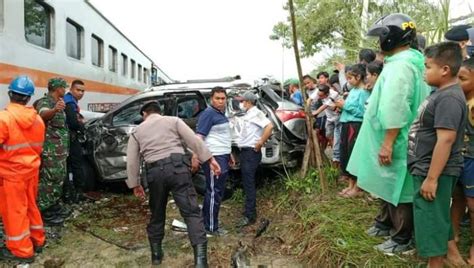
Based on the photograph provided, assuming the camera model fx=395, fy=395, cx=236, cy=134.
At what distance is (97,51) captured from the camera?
9320 millimetres

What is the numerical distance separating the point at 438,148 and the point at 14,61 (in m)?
5.05

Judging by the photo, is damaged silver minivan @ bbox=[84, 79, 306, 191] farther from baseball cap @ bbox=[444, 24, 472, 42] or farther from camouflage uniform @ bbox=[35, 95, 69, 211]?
baseball cap @ bbox=[444, 24, 472, 42]

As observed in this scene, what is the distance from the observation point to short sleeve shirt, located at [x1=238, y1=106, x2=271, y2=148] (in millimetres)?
4852

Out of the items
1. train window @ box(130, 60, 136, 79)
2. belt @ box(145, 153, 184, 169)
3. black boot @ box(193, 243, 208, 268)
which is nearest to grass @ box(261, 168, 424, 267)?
black boot @ box(193, 243, 208, 268)

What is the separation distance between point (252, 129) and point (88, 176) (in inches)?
119

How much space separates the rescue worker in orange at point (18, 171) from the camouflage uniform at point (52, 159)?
23.0 inches

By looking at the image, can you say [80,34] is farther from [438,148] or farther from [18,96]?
[438,148]

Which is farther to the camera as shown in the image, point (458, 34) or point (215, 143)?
point (215, 143)

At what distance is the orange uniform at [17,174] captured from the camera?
3799 mm

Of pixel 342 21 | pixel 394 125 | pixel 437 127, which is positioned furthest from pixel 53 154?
pixel 342 21

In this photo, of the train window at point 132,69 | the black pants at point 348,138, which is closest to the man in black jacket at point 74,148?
the black pants at point 348,138

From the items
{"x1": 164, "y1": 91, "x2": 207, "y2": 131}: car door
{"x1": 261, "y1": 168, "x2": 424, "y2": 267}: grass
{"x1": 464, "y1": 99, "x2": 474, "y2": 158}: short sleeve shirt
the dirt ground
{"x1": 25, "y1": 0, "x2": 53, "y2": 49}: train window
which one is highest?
{"x1": 25, "y1": 0, "x2": 53, "y2": 49}: train window

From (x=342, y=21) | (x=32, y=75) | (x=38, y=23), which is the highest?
(x=342, y=21)

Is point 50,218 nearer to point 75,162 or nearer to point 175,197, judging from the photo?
point 75,162
